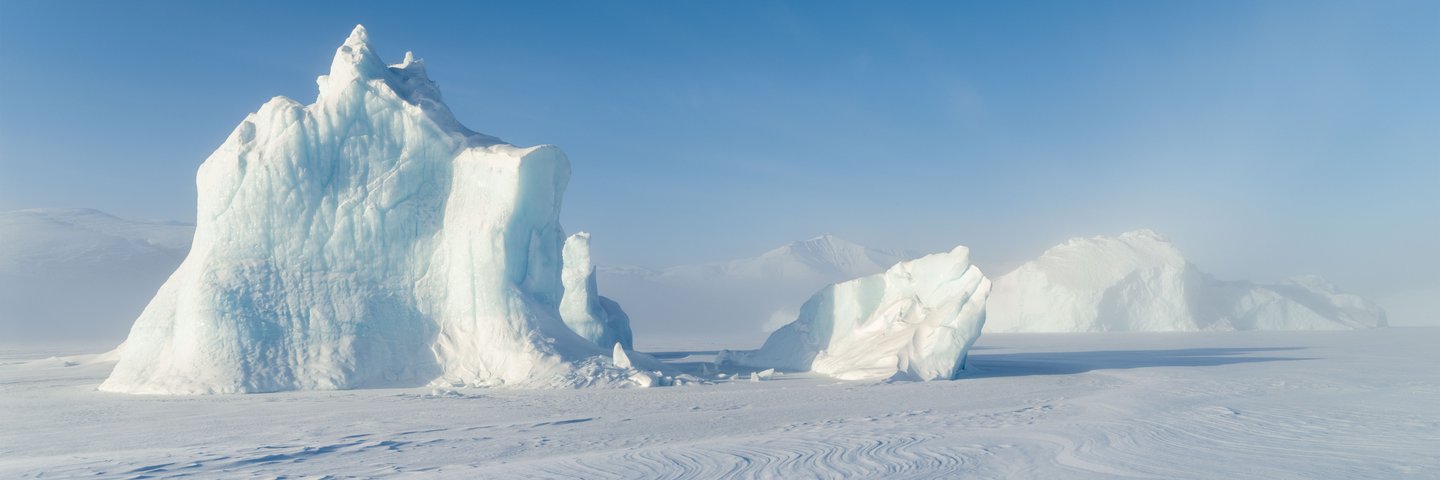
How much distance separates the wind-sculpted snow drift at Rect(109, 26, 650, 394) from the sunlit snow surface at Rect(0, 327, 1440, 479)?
1.13 metres

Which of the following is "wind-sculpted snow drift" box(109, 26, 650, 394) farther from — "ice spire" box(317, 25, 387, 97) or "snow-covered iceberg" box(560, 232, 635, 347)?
"snow-covered iceberg" box(560, 232, 635, 347)

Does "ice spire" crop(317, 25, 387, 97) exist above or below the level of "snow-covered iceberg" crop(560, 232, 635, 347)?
above

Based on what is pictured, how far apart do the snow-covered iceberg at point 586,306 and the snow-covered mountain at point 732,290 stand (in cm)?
3616

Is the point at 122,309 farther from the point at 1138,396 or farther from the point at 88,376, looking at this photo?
the point at 1138,396

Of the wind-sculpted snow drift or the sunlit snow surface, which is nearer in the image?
the sunlit snow surface

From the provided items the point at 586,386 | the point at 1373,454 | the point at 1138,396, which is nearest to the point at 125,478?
the point at 586,386

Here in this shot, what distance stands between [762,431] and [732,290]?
82332 millimetres

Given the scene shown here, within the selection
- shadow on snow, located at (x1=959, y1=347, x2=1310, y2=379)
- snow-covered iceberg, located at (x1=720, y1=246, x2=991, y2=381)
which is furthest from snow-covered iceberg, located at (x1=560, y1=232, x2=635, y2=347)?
shadow on snow, located at (x1=959, y1=347, x2=1310, y2=379)

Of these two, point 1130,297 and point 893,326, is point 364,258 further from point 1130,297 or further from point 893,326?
point 1130,297

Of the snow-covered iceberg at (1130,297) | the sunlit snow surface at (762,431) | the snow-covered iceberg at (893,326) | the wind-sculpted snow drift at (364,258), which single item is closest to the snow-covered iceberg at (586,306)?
the snow-covered iceberg at (893,326)

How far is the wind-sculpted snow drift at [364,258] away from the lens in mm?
15500

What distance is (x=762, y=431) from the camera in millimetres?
10656

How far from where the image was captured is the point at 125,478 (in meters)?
7.76

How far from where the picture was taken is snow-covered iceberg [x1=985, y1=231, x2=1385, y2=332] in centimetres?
4841
